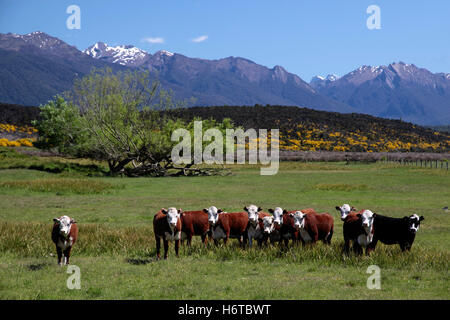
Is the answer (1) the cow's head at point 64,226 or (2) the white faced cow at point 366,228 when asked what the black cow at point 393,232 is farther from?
(1) the cow's head at point 64,226

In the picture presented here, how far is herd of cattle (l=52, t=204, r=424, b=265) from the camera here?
45.0 feet

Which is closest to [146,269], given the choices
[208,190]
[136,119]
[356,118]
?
[208,190]

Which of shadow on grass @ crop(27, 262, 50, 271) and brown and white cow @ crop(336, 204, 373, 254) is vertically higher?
brown and white cow @ crop(336, 204, 373, 254)

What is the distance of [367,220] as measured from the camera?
13.7m

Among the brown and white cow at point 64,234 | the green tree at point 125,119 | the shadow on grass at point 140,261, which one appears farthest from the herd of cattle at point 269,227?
the green tree at point 125,119

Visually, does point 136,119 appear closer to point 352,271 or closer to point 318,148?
point 352,271

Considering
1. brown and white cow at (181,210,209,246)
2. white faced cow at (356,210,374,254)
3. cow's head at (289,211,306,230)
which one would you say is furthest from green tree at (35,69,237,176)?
white faced cow at (356,210,374,254)

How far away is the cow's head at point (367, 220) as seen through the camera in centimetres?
1365

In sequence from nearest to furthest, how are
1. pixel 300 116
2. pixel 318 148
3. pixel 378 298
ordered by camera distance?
pixel 378 298 < pixel 318 148 < pixel 300 116

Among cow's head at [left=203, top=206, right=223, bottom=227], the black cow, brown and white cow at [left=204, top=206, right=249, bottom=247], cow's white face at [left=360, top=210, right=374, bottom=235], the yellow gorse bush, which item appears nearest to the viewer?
cow's white face at [left=360, top=210, right=374, bottom=235]

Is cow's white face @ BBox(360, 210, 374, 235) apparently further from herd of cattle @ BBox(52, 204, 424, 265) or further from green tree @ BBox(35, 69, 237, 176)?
green tree @ BBox(35, 69, 237, 176)
